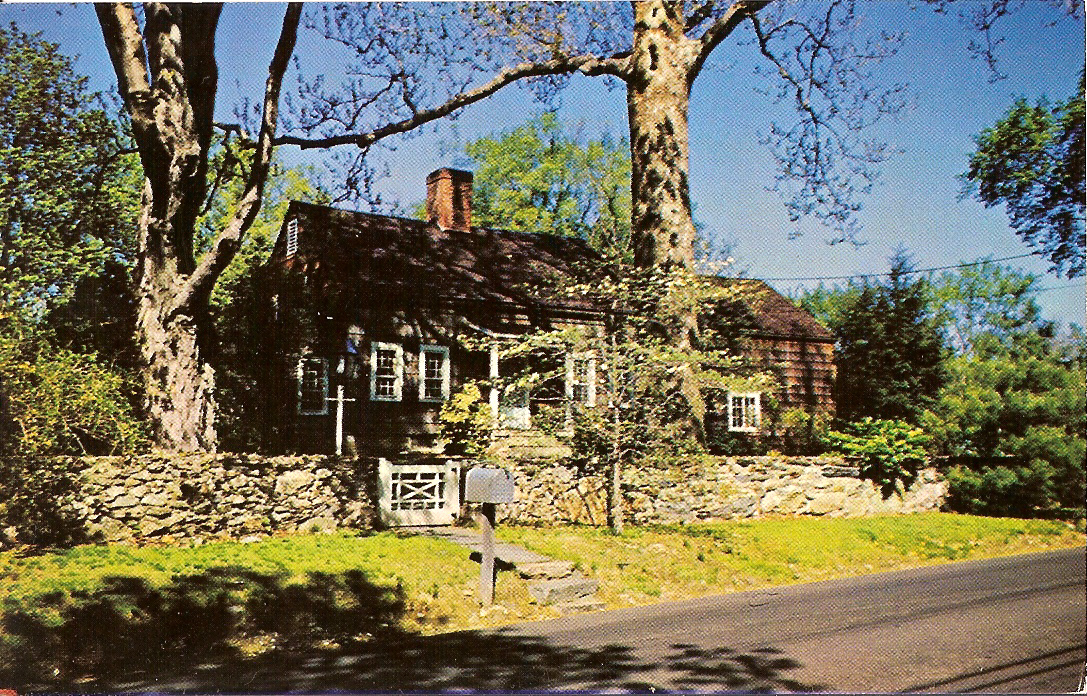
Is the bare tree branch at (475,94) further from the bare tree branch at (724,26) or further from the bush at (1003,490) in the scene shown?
the bush at (1003,490)

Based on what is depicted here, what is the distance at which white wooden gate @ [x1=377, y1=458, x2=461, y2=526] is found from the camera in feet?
33.0

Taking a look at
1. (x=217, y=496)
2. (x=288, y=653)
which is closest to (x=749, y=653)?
(x=288, y=653)

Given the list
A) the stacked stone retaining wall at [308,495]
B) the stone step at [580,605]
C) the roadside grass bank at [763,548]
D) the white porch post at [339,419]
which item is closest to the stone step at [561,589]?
the stone step at [580,605]

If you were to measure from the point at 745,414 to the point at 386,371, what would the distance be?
9.53 metres

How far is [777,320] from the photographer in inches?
790

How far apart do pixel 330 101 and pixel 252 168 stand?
53.3 inches

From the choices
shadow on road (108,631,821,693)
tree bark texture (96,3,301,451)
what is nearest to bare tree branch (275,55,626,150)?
tree bark texture (96,3,301,451)

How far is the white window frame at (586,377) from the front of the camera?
10156 millimetres

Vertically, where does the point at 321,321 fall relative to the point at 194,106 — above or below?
below

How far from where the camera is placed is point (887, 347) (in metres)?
17.1

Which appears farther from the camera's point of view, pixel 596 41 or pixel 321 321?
pixel 596 41

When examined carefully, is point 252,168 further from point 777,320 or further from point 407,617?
point 777,320

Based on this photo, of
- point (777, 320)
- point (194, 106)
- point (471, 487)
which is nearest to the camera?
point (471, 487)

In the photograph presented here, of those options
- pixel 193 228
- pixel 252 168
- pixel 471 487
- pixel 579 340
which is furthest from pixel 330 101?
pixel 471 487
